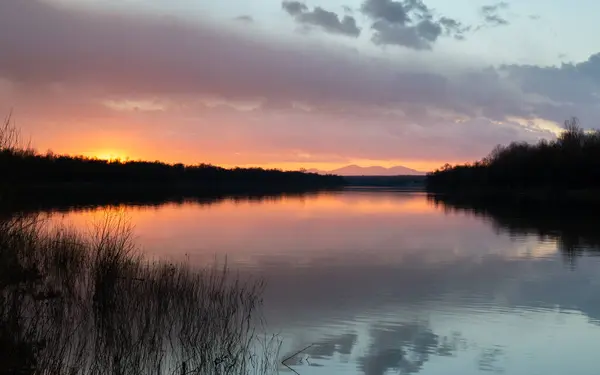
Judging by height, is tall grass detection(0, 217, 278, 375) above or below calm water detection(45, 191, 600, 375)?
above

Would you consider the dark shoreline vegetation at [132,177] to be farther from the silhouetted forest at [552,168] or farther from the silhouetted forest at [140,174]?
the silhouetted forest at [552,168]

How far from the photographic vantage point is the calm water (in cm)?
802

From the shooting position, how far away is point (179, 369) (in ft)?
22.1

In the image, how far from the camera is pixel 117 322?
26.8 ft

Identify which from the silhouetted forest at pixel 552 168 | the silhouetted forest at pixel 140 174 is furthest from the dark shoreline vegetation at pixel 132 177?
the silhouetted forest at pixel 552 168

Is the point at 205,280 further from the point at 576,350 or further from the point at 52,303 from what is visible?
the point at 576,350

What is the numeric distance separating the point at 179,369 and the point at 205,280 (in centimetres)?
529

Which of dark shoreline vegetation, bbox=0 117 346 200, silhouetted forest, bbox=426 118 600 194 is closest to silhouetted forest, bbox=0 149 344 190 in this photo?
dark shoreline vegetation, bbox=0 117 346 200

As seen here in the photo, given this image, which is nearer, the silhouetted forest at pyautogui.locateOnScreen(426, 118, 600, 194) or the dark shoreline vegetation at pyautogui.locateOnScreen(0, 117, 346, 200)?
the dark shoreline vegetation at pyautogui.locateOnScreen(0, 117, 346, 200)

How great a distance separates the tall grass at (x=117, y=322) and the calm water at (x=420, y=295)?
34.5 inches

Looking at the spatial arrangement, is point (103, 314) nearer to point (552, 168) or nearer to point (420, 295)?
point (420, 295)

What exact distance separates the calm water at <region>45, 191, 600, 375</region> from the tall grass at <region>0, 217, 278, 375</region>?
34.5 inches

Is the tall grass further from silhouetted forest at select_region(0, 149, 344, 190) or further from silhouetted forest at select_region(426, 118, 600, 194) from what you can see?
silhouetted forest at select_region(426, 118, 600, 194)

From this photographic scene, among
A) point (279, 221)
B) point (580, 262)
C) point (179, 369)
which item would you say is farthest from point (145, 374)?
point (279, 221)
